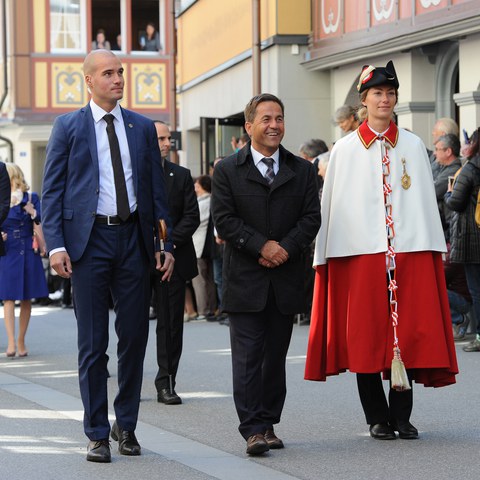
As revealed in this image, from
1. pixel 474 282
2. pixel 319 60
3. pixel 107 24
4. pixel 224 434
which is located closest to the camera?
pixel 224 434

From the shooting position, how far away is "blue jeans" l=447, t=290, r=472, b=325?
13.2 meters

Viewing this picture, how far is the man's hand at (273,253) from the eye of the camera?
742 centimetres

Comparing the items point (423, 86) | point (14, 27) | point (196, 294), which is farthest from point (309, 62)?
point (14, 27)

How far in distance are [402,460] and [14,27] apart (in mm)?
31728

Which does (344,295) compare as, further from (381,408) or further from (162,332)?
(162,332)

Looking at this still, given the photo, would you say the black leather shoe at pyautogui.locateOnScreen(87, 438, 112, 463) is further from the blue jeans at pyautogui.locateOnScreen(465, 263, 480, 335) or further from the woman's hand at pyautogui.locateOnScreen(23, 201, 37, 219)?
the woman's hand at pyautogui.locateOnScreen(23, 201, 37, 219)

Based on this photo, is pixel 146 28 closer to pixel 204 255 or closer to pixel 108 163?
pixel 204 255

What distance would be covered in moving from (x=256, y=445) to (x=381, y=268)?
1180 millimetres

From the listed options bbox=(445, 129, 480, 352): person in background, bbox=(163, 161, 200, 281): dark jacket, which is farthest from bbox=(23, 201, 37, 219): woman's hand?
bbox=(163, 161, 200, 281): dark jacket

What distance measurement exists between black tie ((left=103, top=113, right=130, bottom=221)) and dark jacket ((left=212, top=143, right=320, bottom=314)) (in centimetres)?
55

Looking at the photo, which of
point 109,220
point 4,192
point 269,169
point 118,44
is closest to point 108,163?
point 109,220

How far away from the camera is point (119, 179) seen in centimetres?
727

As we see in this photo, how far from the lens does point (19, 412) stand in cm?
927

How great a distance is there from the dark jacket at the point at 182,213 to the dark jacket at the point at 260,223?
228 centimetres
